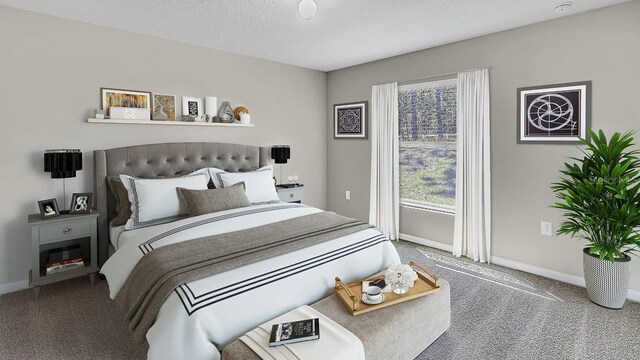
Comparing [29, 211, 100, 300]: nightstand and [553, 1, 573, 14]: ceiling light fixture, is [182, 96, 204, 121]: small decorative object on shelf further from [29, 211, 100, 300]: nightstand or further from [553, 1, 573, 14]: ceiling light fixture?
[553, 1, 573, 14]: ceiling light fixture

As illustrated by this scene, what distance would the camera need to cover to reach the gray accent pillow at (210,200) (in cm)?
318

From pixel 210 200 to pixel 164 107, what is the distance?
55.8 inches

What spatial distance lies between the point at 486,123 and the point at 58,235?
4298 mm

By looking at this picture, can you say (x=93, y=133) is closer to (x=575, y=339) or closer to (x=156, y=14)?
(x=156, y=14)

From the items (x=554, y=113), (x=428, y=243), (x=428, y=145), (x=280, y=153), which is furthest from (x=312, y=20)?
(x=428, y=243)

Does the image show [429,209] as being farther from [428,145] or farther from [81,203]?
[81,203]

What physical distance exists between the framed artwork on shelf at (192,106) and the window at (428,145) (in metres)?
2.59

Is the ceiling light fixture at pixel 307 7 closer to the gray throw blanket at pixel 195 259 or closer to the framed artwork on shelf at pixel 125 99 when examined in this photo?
the gray throw blanket at pixel 195 259

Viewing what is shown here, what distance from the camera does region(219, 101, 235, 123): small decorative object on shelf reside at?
4.33 m

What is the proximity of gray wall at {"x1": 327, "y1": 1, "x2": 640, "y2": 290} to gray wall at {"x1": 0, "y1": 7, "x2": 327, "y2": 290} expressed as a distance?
2.57 m

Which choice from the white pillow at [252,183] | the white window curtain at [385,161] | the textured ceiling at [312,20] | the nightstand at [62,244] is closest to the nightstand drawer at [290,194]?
the white pillow at [252,183]

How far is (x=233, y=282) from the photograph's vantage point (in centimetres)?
198

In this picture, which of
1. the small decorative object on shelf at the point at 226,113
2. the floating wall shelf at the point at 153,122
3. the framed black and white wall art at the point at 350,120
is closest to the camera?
the floating wall shelf at the point at 153,122

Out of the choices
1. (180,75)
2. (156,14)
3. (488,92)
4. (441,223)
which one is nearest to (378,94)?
(488,92)
